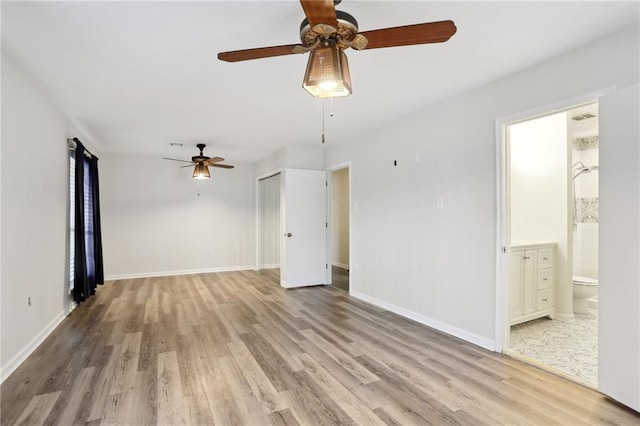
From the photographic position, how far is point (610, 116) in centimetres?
212

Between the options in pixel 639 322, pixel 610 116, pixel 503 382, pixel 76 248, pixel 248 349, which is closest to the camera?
pixel 639 322

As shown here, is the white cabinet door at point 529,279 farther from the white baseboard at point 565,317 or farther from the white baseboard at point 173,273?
the white baseboard at point 173,273

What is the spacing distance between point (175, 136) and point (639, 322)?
5.48 m

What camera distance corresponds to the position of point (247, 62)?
2.54m

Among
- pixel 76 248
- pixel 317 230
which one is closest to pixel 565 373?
pixel 317 230

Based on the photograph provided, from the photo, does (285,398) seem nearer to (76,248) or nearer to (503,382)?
(503,382)

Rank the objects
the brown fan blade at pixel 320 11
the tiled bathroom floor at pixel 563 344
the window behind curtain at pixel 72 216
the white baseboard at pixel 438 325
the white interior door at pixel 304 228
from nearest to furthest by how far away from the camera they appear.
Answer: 1. the brown fan blade at pixel 320 11
2. the tiled bathroom floor at pixel 563 344
3. the white baseboard at pixel 438 325
4. the window behind curtain at pixel 72 216
5. the white interior door at pixel 304 228

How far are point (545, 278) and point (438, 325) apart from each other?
1455 mm

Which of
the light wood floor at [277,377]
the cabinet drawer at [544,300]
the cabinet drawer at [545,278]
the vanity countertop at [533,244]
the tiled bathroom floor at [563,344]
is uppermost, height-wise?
the vanity countertop at [533,244]

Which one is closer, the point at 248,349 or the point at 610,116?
the point at 610,116

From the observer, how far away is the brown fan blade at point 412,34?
1.51 m

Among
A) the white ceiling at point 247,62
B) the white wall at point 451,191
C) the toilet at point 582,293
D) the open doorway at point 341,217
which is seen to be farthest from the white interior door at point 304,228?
the toilet at point 582,293

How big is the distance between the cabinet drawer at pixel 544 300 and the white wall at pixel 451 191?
3.85 ft

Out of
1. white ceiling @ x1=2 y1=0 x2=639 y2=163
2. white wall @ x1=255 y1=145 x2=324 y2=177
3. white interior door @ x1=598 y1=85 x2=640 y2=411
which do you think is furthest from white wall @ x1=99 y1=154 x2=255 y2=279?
white interior door @ x1=598 y1=85 x2=640 y2=411
